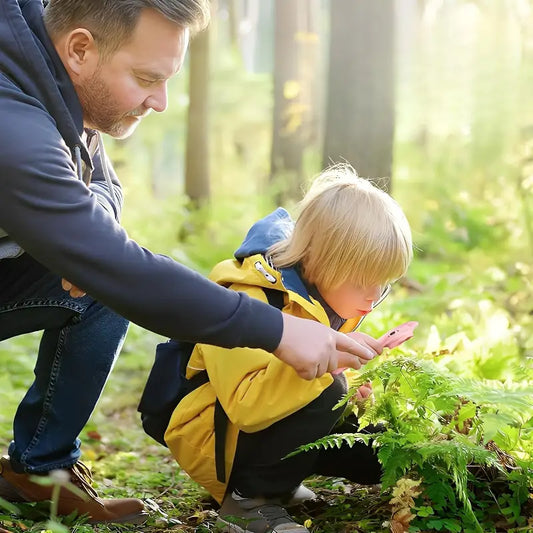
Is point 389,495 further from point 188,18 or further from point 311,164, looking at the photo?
point 311,164

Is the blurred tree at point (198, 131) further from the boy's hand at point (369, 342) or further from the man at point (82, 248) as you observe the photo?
the boy's hand at point (369, 342)

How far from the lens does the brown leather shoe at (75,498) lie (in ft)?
9.64

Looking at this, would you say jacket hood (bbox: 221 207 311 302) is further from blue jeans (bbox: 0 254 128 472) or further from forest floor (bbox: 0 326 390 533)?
forest floor (bbox: 0 326 390 533)

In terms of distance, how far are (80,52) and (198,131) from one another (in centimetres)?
1151

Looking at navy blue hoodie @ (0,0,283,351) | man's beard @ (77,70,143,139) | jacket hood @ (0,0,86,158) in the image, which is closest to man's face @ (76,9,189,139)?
man's beard @ (77,70,143,139)

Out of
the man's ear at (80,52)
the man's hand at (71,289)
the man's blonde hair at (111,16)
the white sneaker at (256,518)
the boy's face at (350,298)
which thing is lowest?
the white sneaker at (256,518)

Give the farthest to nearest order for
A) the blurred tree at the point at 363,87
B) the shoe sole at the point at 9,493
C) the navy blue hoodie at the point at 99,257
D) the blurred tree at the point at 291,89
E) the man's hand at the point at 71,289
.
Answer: the blurred tree at the point at 291,89
the blurred tree at the point at 363,87
the shoe sole at the point at 9,493
the man's hand at the point at 71,289
the navy blue hoodie at the point at 99,257

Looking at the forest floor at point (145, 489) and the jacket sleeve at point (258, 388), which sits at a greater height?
the jacket sleeve at point (258, 388)

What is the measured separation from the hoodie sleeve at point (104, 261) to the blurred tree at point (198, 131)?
38.2 feet

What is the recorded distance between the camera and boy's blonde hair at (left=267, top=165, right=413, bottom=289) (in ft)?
9.36

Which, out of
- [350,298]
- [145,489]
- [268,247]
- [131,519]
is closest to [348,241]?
[350,298]

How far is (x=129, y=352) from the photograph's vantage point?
6.41 m

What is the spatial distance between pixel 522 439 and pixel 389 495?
1.77 ft

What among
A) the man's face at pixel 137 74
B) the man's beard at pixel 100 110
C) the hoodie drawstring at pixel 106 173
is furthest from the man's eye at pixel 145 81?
the hoodie drawstring at pixel 106 173
